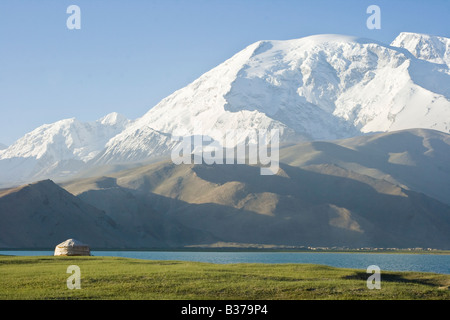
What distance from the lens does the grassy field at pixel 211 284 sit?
54.5 m

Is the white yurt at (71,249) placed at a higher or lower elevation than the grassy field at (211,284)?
lower

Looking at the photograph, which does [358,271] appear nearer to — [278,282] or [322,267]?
[322,267]

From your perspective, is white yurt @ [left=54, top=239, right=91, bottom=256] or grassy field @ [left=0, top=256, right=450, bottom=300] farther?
white yurt @ [left=54, top=239, right=91, bottom=256]

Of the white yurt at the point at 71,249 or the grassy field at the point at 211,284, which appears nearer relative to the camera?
the grassy field at the point at 211,284

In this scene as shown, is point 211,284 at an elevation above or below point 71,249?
above

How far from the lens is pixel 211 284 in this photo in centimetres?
5912

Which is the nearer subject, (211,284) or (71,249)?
(211,284)

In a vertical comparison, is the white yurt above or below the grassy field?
below

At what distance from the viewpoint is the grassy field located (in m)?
54.5
